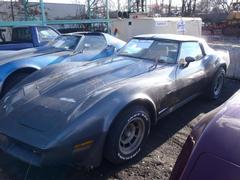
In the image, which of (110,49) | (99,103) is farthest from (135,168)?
(110,49)

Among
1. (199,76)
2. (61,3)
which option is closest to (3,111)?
(199,76)

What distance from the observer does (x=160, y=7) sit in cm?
3406

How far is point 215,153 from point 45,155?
62.6 inches

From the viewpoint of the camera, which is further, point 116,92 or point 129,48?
point 129,48

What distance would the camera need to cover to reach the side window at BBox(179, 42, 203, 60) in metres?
4.49

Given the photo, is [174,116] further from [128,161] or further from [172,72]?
[128,161]

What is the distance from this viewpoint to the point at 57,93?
328cm

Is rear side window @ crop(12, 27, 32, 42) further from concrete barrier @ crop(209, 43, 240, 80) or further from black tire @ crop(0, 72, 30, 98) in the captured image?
concrete barrier @ crop(209, 43, 240, 80)

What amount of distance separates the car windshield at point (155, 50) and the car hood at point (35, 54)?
1.90 m

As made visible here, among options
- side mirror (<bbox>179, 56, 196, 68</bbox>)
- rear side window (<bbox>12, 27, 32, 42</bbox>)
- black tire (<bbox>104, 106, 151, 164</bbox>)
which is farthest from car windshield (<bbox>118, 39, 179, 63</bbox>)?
rear side window (<bbox>12, 27, 32, 42</bbox>)

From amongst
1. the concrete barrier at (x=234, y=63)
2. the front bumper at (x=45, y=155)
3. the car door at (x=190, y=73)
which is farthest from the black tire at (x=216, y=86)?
the front bumper at (x=45, y=155)

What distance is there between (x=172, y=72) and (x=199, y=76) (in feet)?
2.70

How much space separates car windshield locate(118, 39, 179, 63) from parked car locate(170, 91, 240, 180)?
254 centimetres

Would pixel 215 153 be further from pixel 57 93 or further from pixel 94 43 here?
pixel 94 43
